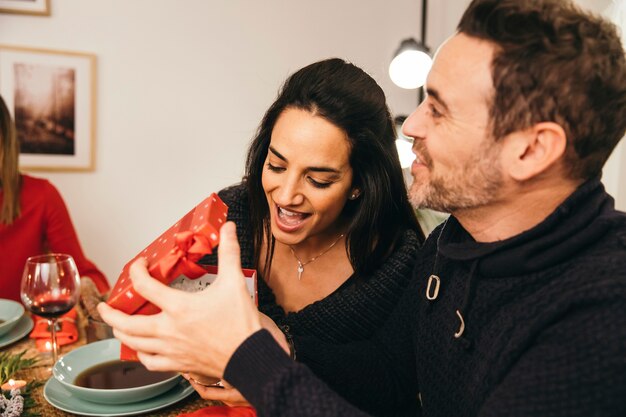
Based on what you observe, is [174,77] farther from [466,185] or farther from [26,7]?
[466,185]

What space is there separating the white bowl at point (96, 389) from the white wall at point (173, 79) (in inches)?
70.5

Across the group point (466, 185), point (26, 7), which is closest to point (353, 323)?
point (466, 185)

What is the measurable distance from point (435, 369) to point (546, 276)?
1.09 feet

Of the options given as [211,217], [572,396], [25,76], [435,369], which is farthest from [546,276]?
[25,76]

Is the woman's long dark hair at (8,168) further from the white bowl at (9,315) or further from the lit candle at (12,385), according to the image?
the lit candle at (12,385)

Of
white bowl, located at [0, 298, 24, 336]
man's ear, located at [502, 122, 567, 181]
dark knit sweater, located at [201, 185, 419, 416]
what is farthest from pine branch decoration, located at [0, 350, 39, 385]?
man's ear, located at [502, 122, 567, 181]

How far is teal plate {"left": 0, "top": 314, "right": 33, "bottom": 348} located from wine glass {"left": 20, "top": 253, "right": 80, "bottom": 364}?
18 cm

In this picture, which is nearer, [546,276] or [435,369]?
[546,276]

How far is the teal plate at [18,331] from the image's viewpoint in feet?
4.03

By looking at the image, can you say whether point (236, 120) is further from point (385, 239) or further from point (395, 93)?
point (385, 239)

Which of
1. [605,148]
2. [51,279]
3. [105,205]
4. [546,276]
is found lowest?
[105,205]

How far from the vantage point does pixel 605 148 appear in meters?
0.92

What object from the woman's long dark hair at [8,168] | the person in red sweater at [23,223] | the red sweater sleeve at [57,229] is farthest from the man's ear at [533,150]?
the woman's long dark hair at [8,168]

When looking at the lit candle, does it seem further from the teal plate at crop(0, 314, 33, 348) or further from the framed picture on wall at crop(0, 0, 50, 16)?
the framed picture on wall at crop(0, 0, 50, 16)
